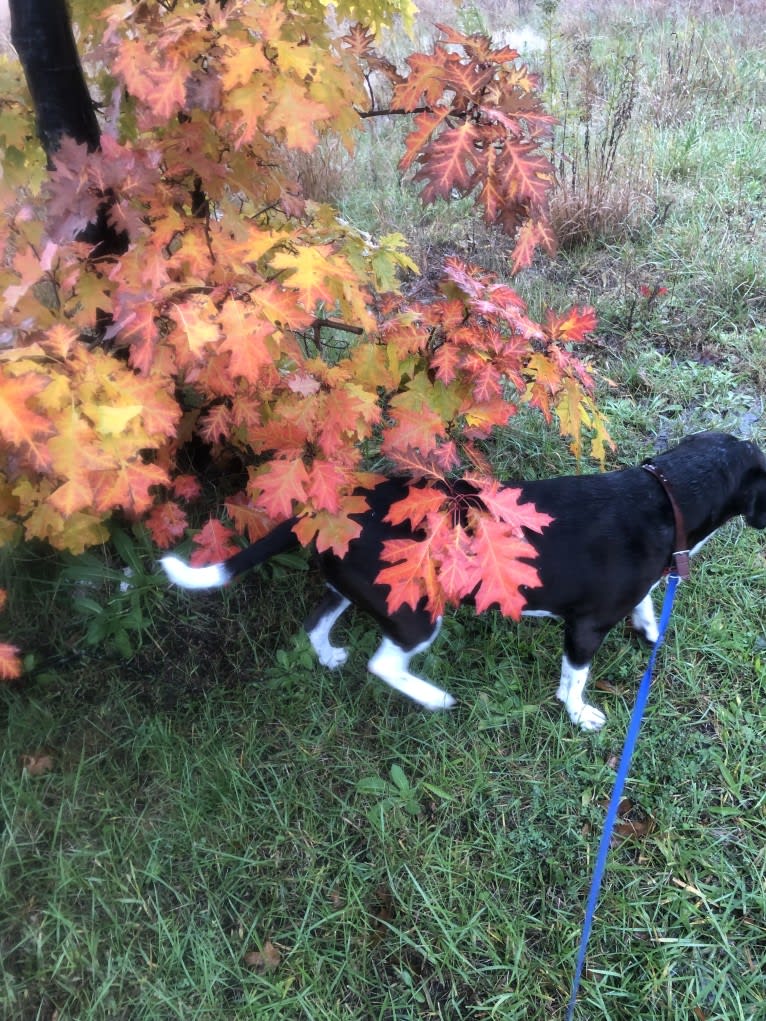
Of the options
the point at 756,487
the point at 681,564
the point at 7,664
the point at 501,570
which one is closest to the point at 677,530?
the point at 681,564

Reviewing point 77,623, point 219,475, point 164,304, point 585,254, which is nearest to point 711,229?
point 585,254

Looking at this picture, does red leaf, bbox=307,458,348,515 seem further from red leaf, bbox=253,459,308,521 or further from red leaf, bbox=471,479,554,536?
red leaf, bbox=471,479,554,536

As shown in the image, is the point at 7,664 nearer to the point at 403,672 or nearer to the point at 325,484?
the point at 325,484

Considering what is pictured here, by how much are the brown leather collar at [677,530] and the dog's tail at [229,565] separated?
1233 mm

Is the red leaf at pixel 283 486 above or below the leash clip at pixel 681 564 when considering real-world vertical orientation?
above

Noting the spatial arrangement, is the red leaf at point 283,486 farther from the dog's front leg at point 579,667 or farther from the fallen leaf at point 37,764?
the fallen leaf at point 37,764

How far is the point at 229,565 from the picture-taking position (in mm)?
2207

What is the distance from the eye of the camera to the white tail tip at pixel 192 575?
213cm

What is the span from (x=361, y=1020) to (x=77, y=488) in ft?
5.31

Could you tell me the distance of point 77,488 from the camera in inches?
61.8

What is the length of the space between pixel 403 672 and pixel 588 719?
680mm

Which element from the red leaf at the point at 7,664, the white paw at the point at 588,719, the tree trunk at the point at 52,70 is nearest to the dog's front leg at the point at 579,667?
the white paw at the point at 588,719

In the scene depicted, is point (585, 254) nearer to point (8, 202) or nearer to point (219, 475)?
point (219, 475)

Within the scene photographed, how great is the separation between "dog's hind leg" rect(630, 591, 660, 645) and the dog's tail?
139 centimetres
